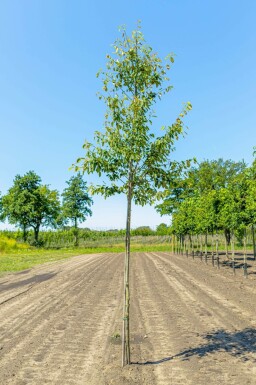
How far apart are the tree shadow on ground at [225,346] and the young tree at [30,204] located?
56719 mm

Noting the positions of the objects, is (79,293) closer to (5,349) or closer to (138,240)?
(5,349)

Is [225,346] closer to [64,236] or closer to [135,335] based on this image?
[135,335]

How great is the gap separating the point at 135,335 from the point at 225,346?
261cm

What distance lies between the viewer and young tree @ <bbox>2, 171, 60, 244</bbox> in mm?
63375

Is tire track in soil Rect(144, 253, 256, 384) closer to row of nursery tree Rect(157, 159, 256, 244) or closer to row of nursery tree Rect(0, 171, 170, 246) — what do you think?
row of nursery tree Rect(157, 159, 256, 244)

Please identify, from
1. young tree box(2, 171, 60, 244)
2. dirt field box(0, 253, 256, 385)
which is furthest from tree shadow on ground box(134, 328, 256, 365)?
young tree box(2, 171, 60, 244)

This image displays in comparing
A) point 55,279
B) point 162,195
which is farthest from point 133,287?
point 162,195

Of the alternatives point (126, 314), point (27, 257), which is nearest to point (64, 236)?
point (27, 257)

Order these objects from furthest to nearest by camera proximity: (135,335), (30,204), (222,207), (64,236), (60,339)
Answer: (64,236)
(30,204)
(222,207)
(135,335)
(60,339)

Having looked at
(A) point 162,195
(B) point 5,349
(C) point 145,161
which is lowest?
(B) point 5,349

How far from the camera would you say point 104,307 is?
13.5 metres

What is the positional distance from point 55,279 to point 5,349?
13.4m

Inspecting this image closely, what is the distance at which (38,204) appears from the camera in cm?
6556

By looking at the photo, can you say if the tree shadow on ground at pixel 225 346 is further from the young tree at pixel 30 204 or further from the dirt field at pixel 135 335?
the young tree at pixel 30 204
